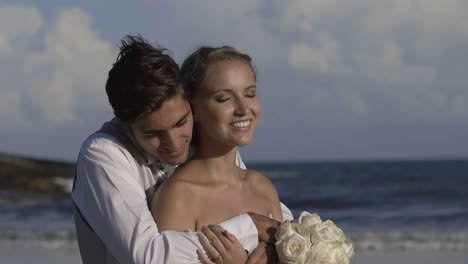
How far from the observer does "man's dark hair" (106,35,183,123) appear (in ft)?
11.4

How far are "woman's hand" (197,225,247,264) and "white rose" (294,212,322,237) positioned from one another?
27 centimetres

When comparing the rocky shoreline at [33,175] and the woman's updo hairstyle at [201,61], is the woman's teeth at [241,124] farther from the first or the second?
the rocky shoreline at [33,175]

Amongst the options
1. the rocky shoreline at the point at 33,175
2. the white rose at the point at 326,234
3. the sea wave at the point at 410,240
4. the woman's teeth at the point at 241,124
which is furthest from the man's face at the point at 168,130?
the rocky shoreline at the point at 33,175

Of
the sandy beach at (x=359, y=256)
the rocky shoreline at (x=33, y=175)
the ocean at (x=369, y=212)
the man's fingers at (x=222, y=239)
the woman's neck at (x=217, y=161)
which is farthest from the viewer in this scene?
the rocky shoreline at (x=33, y=175)

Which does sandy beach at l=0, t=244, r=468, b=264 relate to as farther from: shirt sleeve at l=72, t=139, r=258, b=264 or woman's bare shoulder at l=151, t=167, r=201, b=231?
shirt sleeve at l=72, t=139, r=258, b=264

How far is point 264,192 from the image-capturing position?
4.03 m

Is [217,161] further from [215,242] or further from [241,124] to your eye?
[215,242]

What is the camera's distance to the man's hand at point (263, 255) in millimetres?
3504

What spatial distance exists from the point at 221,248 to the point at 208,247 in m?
0.05

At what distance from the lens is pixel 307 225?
3596 millimetres

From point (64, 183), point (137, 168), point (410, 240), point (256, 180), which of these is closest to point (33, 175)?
point (64, 183)

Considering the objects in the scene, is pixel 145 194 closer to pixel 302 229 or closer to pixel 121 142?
pixel 121 142

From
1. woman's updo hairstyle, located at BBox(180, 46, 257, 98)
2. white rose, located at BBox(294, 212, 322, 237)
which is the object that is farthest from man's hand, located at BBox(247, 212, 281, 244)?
woman's updo hairstyle, located at BBox(180, 46, 257, 98)

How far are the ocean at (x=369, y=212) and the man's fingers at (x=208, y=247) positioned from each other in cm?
A: 860
